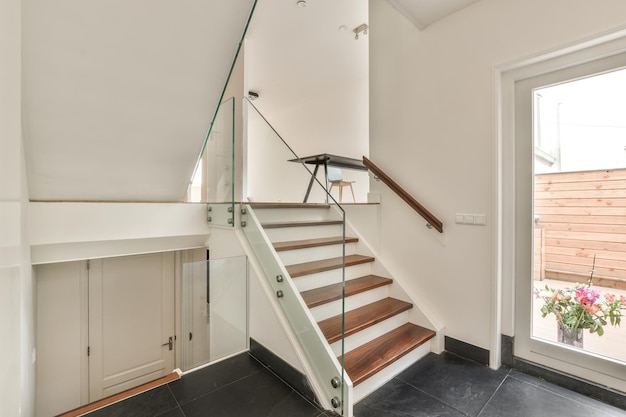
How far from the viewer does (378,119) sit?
9.52 ft

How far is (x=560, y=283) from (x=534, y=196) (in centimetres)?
63

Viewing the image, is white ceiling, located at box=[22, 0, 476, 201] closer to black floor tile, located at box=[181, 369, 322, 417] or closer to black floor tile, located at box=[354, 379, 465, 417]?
black floor tile, located at box=[181, 369, 322, 417]

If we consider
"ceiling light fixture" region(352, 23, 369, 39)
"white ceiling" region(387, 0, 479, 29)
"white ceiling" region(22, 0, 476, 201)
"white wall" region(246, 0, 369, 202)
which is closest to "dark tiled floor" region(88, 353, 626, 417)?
"white wall" region(246, 0, 369, 202)

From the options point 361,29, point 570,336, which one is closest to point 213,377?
point 570,336

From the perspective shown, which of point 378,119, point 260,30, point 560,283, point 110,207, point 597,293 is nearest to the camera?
point 597,293

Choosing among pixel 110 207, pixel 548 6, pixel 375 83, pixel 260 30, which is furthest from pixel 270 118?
pixel 548 6

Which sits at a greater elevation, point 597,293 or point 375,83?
point 375,83

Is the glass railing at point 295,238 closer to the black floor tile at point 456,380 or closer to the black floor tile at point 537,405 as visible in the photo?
the black floor tile at point 456,380

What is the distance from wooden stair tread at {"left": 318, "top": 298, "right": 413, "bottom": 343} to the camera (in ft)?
5.96

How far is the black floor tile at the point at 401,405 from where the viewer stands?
1.65 metres

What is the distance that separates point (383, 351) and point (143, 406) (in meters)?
1.56

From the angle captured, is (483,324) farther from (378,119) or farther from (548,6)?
(548,6)

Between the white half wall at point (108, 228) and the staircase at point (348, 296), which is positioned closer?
the staircase at point (348, 296)

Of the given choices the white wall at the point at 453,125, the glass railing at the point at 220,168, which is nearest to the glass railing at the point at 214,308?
the glass railing at the point at 220,168
